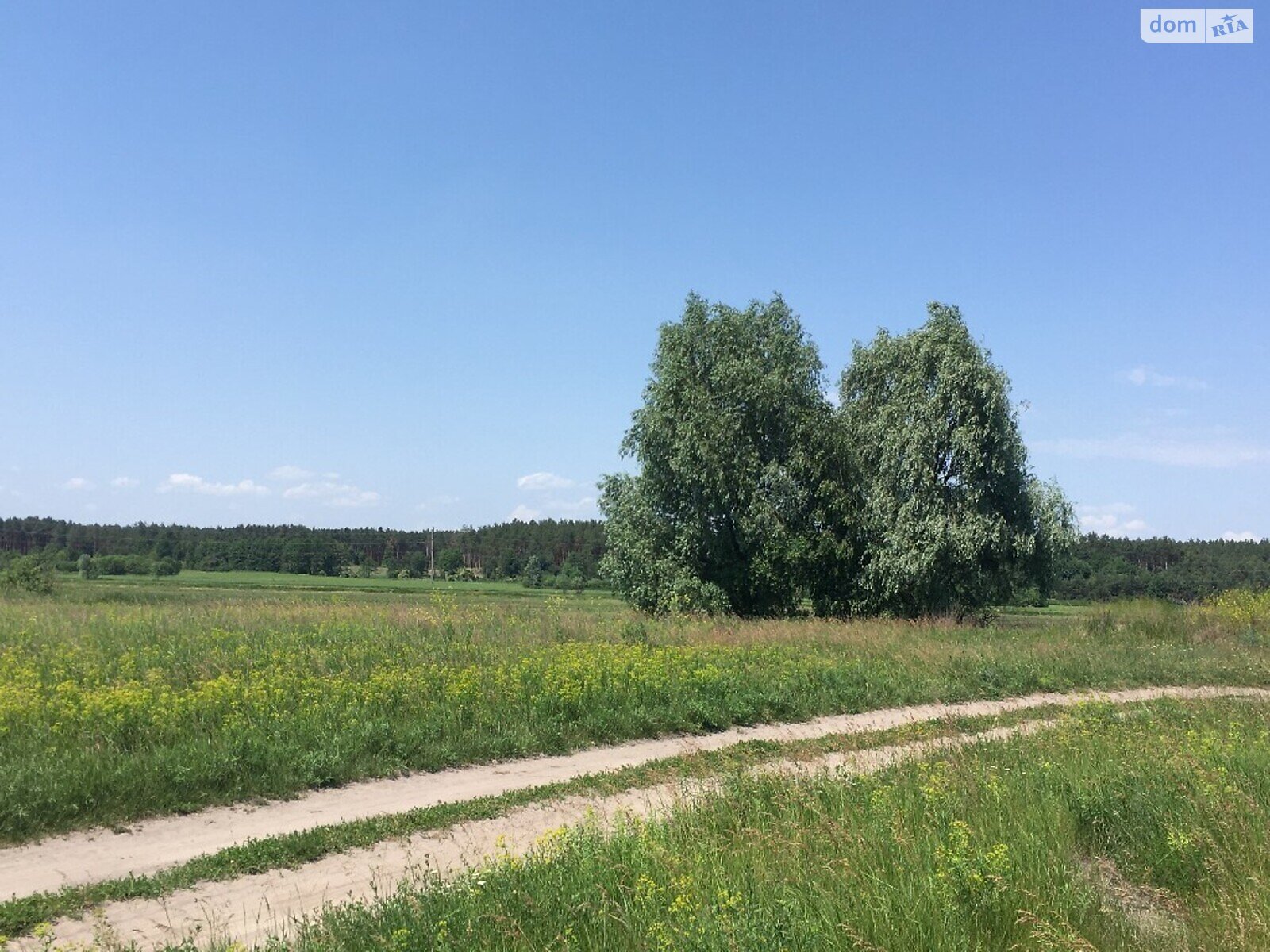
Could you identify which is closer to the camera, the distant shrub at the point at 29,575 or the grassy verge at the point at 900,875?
the grassy verge at the point at 900,875

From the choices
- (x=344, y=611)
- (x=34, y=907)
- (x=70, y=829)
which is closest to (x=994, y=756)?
(x=34, y=907)

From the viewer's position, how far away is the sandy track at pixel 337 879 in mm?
5602

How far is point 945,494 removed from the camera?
33.4m

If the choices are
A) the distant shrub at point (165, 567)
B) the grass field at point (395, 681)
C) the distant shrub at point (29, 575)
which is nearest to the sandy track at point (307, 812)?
the grass field at point (395, 681)

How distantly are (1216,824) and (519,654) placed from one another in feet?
37.3

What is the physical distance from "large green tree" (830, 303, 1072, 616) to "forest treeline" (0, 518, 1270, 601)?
7363 centimetres

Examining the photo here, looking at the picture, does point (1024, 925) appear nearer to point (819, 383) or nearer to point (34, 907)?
point (34, 907)

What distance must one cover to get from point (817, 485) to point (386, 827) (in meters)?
28.9

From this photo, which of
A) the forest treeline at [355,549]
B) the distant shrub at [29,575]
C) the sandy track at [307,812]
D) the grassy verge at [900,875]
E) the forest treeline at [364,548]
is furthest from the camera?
the forest treeline at [355,549]

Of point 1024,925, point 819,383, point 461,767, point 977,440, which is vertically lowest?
point 461,767

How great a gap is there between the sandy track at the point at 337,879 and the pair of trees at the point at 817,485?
23436mm

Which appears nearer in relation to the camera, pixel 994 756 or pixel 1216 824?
pixel 1216 824

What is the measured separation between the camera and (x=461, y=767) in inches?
396

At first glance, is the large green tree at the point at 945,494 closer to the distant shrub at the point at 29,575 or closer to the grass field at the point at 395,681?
the grass field at the point at 395,681
